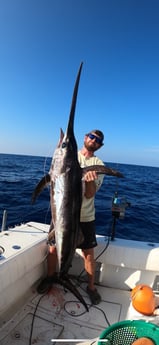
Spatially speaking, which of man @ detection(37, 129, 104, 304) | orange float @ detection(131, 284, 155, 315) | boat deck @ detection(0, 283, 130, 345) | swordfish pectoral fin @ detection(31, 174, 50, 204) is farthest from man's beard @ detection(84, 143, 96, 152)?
boat deck @ detection(0, 283, 130, 345)

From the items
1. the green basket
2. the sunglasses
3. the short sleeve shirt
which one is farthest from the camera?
the short sleeve shirt

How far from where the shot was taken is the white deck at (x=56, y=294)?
8.45ft

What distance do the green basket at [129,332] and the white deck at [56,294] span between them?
0.30 metres

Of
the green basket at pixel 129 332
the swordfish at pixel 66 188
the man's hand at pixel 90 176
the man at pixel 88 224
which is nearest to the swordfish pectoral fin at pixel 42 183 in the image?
the swordfish at pixel 66 188

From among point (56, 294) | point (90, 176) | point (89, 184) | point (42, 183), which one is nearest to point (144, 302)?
point (56, 294)

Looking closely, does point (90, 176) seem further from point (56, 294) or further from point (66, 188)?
point (56, 294)

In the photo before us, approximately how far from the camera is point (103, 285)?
3512mm

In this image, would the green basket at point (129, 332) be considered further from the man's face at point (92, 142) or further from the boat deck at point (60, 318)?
the man's face at point (92, 142)

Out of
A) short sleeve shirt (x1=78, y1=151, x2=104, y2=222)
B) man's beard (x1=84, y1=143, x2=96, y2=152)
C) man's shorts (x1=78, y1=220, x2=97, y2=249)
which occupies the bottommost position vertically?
man's shorts (x1=78, y1=220, x2=97, y2=249)

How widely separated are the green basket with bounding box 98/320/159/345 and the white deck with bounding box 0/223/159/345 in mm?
305

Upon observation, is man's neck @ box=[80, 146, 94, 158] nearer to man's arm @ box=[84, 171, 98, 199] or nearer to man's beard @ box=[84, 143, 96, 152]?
man's beard @ box=[84, 143, 96, 152]

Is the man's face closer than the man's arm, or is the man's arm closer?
the man's arm

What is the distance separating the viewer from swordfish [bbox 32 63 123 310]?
7.28 feet

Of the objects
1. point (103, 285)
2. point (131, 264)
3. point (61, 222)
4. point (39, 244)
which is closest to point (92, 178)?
point (61, 222)
